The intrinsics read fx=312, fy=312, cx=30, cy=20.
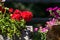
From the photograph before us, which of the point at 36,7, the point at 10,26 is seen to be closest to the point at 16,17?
the point at 10,26

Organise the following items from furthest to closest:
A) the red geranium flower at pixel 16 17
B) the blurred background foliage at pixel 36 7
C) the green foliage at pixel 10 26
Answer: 1. the blurred background foliage at pixel 36 7
2. the red geranium flower at pixel 16 17
3. the green foliage at pixel 10 26

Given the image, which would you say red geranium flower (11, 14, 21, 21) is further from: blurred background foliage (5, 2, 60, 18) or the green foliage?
blurred background foliage (5, 2, 60, 18)

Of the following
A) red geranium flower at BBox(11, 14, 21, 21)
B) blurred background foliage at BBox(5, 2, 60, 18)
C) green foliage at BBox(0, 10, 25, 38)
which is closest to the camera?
green foliage at BBox(0, 10, 25, 38)

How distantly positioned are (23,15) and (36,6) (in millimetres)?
3694

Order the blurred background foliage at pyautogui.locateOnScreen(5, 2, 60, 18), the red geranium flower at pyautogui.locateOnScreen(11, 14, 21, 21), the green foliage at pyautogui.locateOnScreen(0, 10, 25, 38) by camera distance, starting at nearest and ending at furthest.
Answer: the green foliage at pyautogui.locateOnScreen(0, 10, 25, 38)
the red geranium flower at pyautogui.locateOnScreen(11, 14, 21, 21)
the blurred background foliage at pyautogui.locateOnScreen(5, 2, 60, 18)

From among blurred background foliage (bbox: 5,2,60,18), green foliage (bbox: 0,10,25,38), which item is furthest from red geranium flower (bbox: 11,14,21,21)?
blurred background foliage (bbox: 5,2,60,18)

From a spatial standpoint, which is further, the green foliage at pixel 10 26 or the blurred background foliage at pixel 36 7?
the blurred background foliage at pixel 36 7

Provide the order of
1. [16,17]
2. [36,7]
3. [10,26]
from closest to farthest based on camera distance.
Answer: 1. [10,26]
2. [16,17]
3. [36,7]

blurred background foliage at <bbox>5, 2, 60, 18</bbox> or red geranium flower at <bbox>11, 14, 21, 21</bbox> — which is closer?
red geranium flower at <bbox>11, 14, 21, 21</bbox>

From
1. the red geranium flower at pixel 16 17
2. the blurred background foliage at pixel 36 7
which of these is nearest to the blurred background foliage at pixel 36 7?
the blurred background foliage at pixel 36 7

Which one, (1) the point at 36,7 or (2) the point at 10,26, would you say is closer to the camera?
(2) the point at 10,26

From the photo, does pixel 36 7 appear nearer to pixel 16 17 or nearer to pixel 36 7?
pixel 36 7

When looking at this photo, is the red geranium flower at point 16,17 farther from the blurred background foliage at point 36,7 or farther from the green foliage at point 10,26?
the blurred background foliage at point 36,7

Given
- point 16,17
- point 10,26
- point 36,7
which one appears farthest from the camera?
point 36,7
